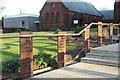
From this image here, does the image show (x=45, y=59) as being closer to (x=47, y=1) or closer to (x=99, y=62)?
(x=99, y=62)

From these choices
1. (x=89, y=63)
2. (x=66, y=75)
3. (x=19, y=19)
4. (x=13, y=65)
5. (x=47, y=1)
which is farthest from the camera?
(x=19, y=19)

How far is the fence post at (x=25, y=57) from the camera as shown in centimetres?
390

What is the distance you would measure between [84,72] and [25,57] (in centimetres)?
173

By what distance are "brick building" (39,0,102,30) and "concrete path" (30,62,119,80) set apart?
2458 cm

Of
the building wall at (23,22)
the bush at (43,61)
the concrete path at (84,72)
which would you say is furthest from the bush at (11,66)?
the building wall at (23,22)

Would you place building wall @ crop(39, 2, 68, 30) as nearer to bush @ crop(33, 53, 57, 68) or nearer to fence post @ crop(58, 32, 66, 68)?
fence post @ crop(58, 32, 66, 68)

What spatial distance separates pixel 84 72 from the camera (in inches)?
176

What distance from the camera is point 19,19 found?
36469mm

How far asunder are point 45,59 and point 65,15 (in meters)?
25.0

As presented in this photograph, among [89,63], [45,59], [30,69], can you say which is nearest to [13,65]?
[30,69]

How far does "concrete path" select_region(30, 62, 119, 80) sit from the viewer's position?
13.5ft

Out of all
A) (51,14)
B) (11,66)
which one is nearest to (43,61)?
(11,66)

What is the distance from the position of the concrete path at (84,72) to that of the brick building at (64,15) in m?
24.6

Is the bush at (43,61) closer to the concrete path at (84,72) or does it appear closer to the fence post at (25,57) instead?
the concrete path at (84,72)
